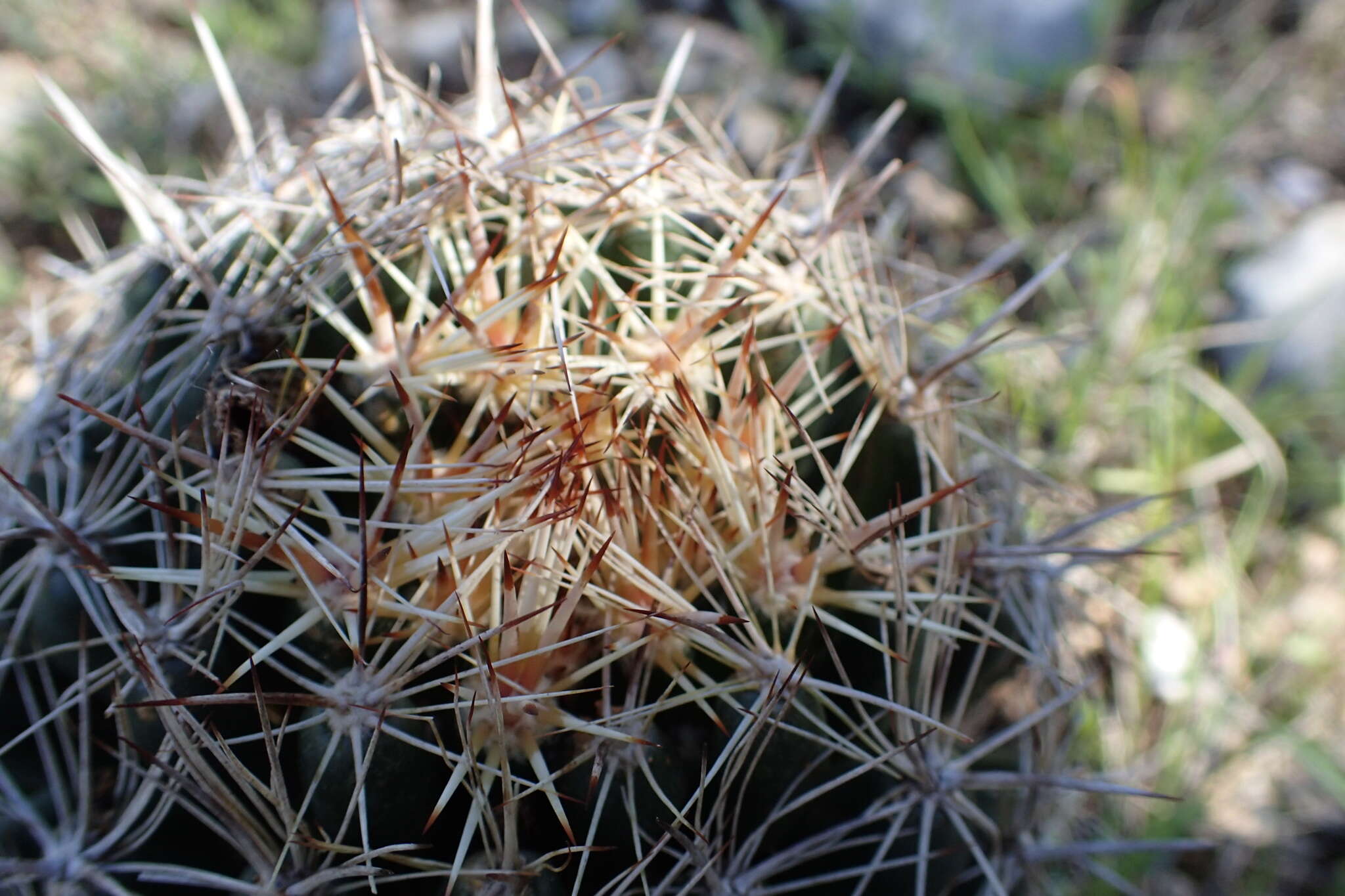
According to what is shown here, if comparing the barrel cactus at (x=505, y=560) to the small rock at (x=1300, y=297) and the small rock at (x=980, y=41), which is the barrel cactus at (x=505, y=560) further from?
the small rock at (x=980, y=41)

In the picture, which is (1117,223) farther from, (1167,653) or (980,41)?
(1167,653)

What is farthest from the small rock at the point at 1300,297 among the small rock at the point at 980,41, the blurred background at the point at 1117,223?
the small rock at the point at 980,41

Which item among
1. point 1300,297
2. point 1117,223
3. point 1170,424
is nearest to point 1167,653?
point 1170,424

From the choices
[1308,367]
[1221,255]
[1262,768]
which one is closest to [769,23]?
[1221,255]

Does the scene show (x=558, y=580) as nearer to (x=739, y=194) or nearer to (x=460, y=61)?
(x=739, y=194)

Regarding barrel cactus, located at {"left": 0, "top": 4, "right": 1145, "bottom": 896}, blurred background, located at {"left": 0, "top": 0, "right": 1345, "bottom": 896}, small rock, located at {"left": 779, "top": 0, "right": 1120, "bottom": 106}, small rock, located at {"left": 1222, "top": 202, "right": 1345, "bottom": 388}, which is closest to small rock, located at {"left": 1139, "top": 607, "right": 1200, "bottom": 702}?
blurred background, located at {"left": 0, "top": 0, "right": 1345, "bottom": 896}

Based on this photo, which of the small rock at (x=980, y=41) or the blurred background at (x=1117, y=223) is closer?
the blurred background at (x=1117, y=223)
